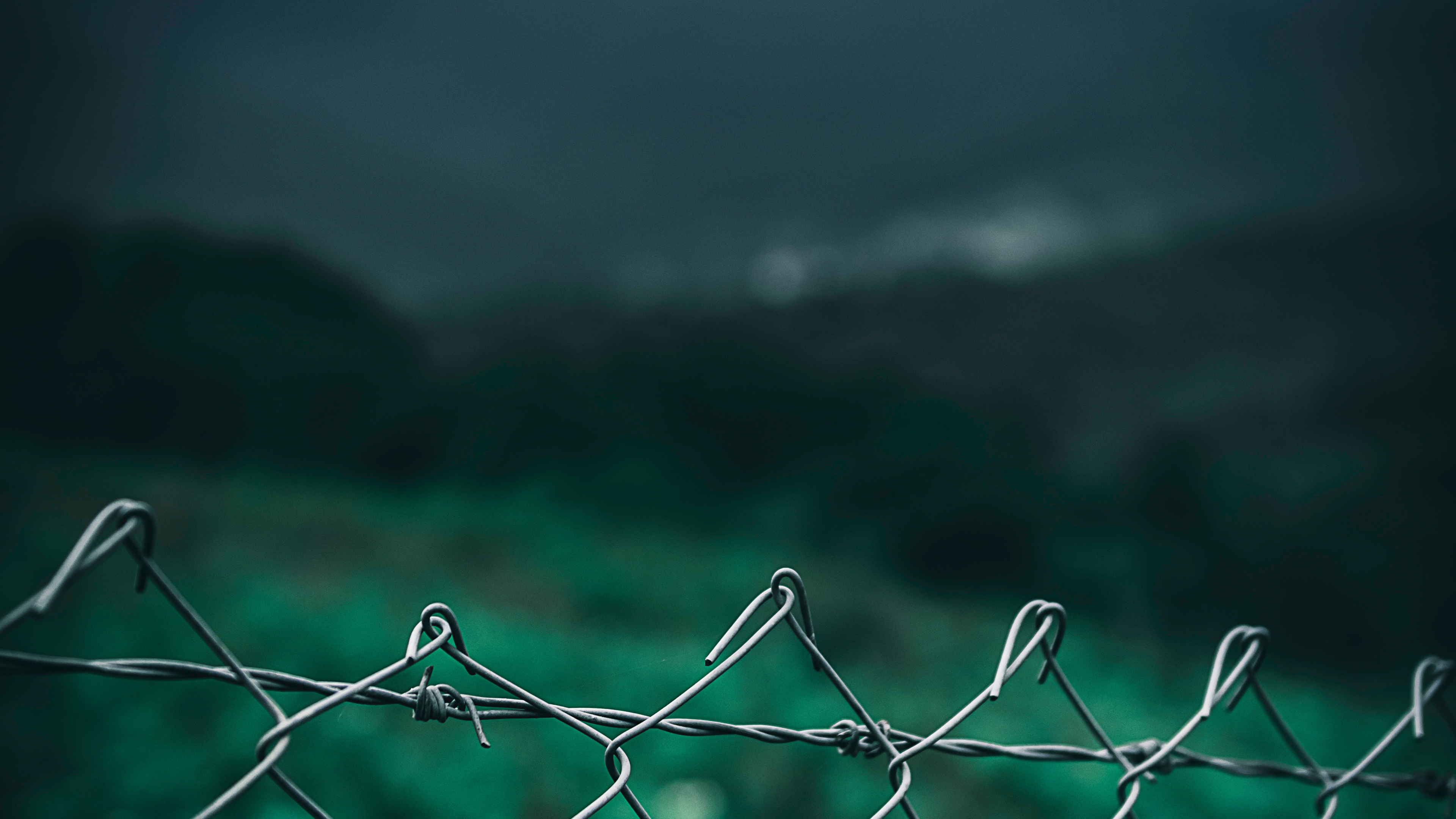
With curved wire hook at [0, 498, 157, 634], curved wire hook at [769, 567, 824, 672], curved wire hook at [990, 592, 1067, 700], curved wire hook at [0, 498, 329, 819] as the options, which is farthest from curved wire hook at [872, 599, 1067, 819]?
curved wire hook at [0, 498, 157, 634]

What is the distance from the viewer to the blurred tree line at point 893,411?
12.9 ft

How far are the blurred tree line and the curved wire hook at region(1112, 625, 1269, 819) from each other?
11.1 feet

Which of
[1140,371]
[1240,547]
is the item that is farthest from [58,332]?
[1240,547]

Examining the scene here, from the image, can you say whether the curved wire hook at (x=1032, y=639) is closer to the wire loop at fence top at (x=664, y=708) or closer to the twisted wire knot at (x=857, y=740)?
the wire loop at fence top at (x=664, y=708)

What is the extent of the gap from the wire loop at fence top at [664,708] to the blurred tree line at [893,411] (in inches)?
131

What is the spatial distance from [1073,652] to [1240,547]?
3.95ft

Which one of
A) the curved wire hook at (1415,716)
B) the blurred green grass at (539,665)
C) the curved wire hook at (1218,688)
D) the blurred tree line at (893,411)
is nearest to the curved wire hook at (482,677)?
the curved wire hook at (1218,688)

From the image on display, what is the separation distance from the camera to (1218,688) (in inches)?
32.1

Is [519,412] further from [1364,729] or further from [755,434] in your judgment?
[1364,729]

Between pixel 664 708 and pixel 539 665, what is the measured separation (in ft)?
7.72

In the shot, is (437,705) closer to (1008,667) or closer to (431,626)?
(431,626)

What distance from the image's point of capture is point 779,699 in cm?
268

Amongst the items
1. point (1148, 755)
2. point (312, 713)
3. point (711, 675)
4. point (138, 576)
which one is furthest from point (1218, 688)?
point (138, 576)

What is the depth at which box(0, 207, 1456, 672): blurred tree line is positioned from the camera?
3.94 meters
